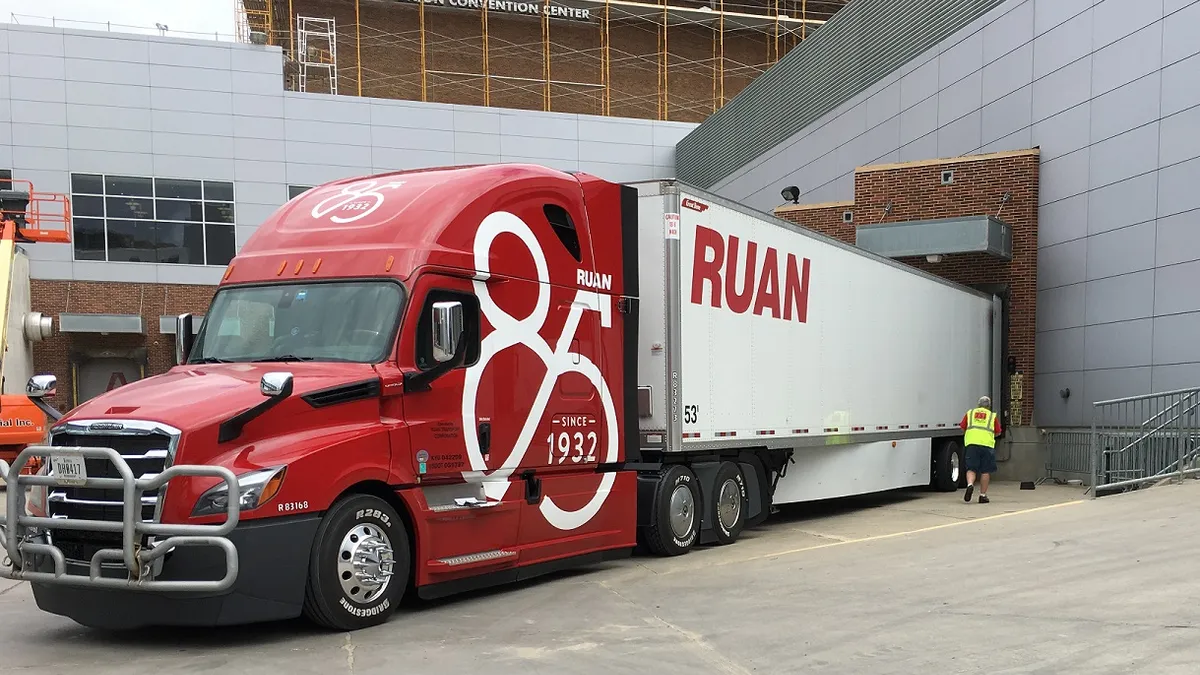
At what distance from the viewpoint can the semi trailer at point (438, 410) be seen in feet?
22.0

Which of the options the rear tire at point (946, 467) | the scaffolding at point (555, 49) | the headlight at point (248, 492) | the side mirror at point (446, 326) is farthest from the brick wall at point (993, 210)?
the scaffolding at point (555, 49)

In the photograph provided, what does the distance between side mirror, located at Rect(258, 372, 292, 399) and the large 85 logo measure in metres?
1.80

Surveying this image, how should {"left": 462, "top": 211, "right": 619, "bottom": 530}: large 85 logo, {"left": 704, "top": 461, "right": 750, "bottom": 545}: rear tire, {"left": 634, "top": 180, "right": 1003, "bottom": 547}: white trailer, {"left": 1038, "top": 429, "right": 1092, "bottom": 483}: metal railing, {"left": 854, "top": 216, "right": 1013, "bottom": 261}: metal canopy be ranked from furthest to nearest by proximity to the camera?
{"left": 854, "top": 216, "right": 1013, "bottom": 261}: metal canopy < {"left": 1038, "top": 429, "right": 1092, "bottom": 483}: metal railing < {"left": 704, "top": 461, "right": 750, "bottom": 545}: rear tire < {"left": 634, "top": 180, "right": 1003, "bottom": 547}: white trailer < {"left": 462, "top": 211, "right": 619, "bottom": 530}: large 85 logo

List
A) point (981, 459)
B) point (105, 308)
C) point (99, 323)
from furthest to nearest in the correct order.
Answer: point (105, 308)
point (99, 323)
point (981, 459)

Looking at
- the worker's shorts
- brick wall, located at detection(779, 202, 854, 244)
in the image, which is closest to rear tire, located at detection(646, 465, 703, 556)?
the worker's shorts

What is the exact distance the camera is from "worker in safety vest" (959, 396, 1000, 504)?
53.2 feet

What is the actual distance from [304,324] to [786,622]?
168 inches

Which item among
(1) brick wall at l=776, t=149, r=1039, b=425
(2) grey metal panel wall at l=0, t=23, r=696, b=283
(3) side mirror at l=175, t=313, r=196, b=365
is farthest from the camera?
(2) grey metal panel wall at l=0, t=23, r=696, b=283

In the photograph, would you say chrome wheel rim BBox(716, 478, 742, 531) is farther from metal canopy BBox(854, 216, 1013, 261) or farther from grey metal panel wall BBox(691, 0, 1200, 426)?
metal canopy BBox(854, 216, 1013, 261)

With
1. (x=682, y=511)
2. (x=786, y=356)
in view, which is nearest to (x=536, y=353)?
(x=682, y=511)

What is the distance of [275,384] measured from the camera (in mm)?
6727

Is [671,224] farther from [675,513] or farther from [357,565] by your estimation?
[357,565]

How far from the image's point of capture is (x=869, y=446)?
1560 cm

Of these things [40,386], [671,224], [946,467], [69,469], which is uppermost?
[671,224]
